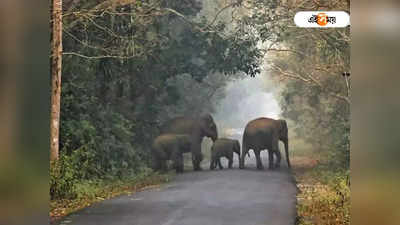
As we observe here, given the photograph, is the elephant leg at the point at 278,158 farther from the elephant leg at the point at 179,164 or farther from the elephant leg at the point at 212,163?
the elephant leg at the point at 179,164

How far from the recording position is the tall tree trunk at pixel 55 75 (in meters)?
3.37

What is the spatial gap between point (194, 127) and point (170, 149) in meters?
0.17

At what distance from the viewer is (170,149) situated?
3.35 m

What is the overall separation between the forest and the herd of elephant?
46mm

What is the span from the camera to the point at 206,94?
10.9ft

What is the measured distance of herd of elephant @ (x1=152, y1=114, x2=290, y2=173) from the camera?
3299 millimetres

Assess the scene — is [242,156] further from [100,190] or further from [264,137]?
[100,190]

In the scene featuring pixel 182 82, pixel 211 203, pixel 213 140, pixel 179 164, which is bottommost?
pixel 211 203

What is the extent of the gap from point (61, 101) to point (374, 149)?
1573mm

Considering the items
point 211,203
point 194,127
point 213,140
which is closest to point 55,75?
point 194,127

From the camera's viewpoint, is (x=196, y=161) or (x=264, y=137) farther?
(x=196, y=161)

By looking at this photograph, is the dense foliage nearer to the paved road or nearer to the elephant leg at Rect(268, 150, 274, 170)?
the paved road

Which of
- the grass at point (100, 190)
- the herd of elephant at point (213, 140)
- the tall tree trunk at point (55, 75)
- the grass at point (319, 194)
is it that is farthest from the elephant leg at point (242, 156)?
the tall tree trunk at point (55, 75)

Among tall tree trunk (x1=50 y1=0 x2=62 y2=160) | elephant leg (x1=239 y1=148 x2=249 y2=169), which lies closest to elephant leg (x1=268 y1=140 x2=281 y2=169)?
elephant leg (x1=239 y1=148 x2=249 y2=169)
